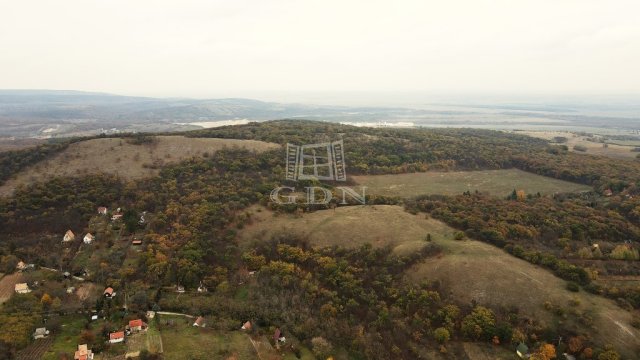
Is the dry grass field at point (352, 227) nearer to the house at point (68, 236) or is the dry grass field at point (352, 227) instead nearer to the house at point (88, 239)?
the house at point (88, 239)

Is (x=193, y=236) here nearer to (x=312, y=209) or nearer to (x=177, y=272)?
(x=177, y=272)

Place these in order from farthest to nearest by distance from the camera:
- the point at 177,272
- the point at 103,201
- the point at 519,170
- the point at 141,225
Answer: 1. the point at 519,170
2. the point at 103,201
3. the point at 141,225
4. the point at 177,272

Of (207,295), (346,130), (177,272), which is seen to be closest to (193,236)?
(177,272)

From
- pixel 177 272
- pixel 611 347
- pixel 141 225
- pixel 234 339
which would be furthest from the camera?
pixel 141 225

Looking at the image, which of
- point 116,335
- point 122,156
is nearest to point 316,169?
point 122,156

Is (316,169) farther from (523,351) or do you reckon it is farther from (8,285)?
(523,351)

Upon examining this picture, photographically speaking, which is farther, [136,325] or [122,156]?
[122,156]

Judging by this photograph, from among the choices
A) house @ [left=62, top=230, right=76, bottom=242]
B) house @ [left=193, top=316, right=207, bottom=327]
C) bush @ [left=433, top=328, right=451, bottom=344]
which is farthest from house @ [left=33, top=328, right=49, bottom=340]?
bush @ [left=433, top=328, right=451, bottom=344]
